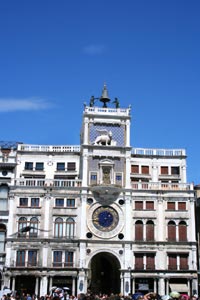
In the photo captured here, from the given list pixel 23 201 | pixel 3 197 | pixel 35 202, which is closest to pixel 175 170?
pixel 35 202

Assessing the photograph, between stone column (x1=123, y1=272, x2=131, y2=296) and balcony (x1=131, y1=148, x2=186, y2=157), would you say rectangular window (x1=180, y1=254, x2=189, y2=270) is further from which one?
balcony (x1=131, y1=148, x2=186, y2=157)

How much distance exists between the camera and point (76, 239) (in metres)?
60.8

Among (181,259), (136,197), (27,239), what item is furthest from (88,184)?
(181,259)

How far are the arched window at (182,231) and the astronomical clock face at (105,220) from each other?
24.5 feet

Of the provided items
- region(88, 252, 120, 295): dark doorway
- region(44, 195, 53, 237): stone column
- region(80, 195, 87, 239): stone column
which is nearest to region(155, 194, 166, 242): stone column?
region(88, 252, 120, 295): dark doorway

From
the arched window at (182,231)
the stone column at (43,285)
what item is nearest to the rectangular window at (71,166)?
the stone column at (43,285)

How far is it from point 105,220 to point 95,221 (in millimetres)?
1285

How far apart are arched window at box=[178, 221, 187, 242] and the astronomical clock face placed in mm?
7476

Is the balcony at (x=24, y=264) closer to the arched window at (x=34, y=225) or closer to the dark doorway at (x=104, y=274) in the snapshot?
the arched window at (x=34, y=225)

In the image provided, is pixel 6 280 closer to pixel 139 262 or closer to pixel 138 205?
pixel 139 262

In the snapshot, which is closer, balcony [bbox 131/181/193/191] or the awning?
the awning

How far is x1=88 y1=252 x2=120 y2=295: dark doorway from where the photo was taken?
6325 cm

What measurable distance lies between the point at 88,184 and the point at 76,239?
7.23m

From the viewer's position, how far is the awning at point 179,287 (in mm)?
59719
